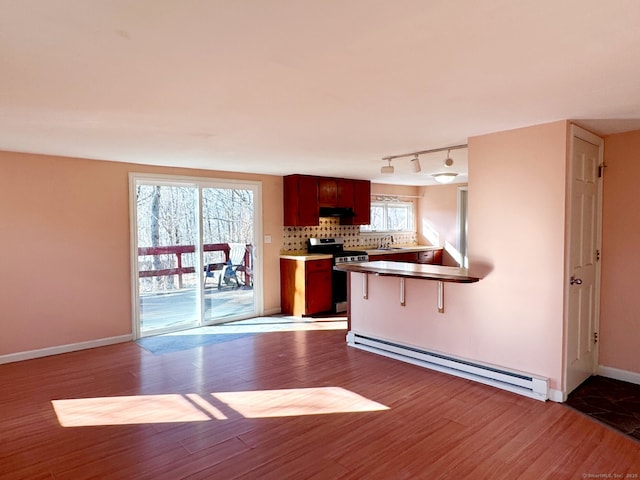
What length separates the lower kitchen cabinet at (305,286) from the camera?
5.81 meters

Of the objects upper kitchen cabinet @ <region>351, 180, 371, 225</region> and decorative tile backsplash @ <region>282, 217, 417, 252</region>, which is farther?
upper kitchen cabinet @ <region>351, 180, 371, 225</region>

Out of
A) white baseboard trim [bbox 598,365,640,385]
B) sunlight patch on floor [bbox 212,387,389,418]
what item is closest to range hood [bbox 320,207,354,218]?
sunlight patch on floor [bbox 212,387,389,418]

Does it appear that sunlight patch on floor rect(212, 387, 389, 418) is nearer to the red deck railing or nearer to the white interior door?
the white interior door

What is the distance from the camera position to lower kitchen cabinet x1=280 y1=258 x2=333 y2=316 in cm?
581

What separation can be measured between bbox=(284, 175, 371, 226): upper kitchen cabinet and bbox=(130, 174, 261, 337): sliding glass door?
521mm

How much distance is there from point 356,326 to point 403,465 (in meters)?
2.30

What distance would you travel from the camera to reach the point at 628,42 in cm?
166

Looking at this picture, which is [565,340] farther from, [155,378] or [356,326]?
[155,378]

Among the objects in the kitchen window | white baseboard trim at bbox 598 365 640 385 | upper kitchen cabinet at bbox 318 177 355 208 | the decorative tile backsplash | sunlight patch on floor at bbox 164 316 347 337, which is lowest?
sunlight patch on floor at bbox 164 316 347 337

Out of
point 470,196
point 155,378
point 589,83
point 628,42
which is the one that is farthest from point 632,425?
point 155,378

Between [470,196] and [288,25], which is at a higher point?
[288,25]

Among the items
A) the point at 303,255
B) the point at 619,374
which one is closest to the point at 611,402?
the point at 619,374

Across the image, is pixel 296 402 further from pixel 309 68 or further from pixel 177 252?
pixel 177 252

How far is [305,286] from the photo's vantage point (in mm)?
5785
